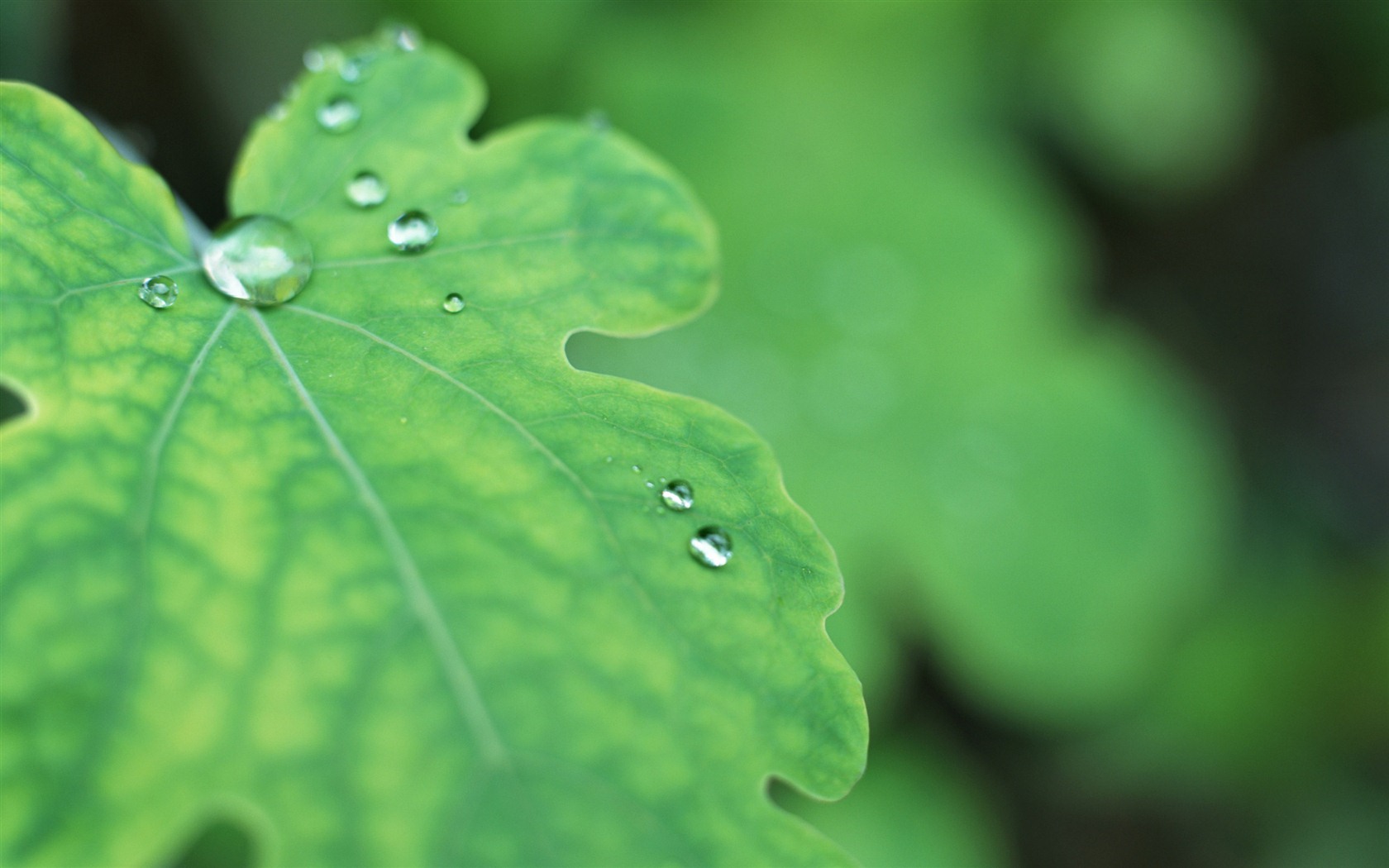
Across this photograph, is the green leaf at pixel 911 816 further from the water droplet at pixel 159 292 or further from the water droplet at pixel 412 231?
the water droplet at pixel 159 292

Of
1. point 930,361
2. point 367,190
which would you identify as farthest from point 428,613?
point 930,361

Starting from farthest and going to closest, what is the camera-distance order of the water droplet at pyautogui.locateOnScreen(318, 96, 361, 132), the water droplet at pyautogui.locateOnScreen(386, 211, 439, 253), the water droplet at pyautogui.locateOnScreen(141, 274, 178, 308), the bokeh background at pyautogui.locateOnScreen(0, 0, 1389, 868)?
the bokeh background at pyautogui.locateOnScreen(0, 0, 1389, 868) < the water droplet at pyautogui.locateOnScreen(318, 96, 361, 132) < the water droplet at pyautogui.locateOnScreen(386, 211, 439, 253) < the water droplet at pyautogui.locateOnScreen(141, 274, 178, 308)

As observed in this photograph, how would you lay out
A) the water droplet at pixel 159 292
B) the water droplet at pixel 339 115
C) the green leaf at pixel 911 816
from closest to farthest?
the water droplet at pixel 159 292, the water droplet at pixel 339 115, the green leaf at pixel 911 816

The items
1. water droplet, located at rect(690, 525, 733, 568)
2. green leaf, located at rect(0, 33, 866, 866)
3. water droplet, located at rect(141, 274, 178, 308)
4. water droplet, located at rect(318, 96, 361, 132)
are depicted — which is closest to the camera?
green leaf, located at rect(0, 33, 866, 866)

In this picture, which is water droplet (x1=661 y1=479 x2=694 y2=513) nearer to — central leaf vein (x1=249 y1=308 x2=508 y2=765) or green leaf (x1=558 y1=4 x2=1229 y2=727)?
central leaf vein (x1=249 y1=308 x2=508 y2=765)

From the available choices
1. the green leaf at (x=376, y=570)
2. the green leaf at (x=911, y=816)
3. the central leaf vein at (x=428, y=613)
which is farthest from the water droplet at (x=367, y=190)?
the green leaf at (x=911, y=816)

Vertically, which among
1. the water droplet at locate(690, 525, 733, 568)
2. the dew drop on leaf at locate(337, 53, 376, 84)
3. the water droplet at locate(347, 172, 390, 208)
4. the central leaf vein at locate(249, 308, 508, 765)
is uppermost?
the dew drop on leaf at locate(337, 53, 376, 84)

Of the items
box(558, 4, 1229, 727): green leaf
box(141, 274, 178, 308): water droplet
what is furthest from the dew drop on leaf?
box(558, 4, 1229, 727): green leaf
